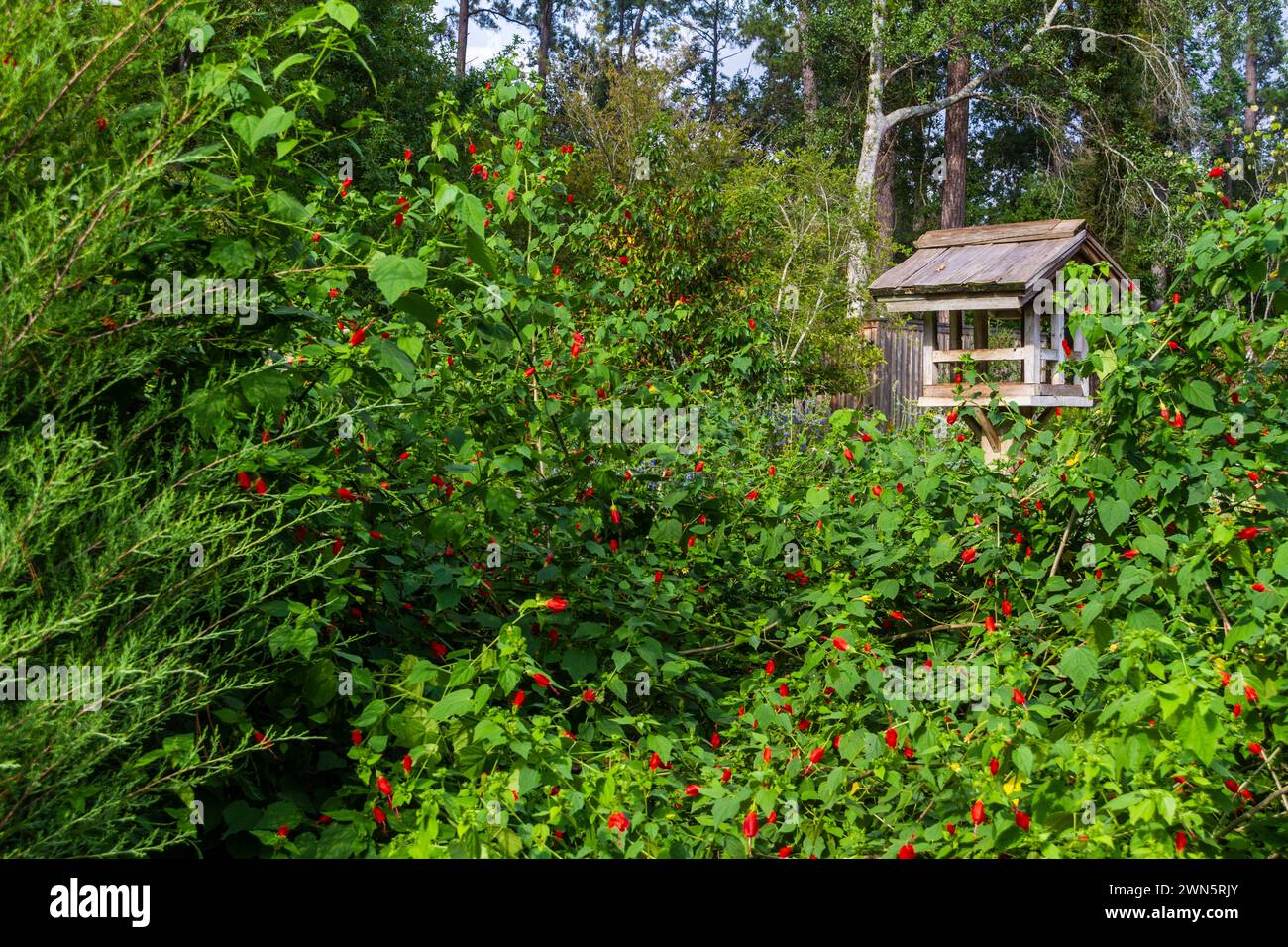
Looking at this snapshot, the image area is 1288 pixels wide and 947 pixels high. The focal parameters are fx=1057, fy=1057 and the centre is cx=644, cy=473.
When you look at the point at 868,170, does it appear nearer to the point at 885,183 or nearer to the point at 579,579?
the point at 885,183

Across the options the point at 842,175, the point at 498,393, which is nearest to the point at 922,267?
the point at 842,175

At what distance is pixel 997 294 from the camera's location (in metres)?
12.6

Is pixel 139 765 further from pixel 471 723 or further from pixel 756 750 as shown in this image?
pixel 756 750

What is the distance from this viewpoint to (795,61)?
26719mm

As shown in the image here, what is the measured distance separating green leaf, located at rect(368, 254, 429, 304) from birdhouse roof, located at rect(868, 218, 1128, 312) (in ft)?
35.9

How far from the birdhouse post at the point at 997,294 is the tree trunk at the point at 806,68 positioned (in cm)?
963

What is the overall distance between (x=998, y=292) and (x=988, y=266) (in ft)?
1.68

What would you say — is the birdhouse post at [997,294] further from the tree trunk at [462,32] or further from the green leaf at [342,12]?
the tree trunk at [462,32]

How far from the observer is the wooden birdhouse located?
491 inches

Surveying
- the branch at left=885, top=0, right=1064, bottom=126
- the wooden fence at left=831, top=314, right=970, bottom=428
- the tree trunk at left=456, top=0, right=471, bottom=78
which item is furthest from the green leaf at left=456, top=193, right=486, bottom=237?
the tree trunk at left=456, top=0, right=471, bottom=78

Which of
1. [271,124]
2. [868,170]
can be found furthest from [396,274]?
[868,170]

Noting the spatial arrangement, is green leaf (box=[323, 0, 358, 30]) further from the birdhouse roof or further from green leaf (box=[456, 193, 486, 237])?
the birdhouse roof

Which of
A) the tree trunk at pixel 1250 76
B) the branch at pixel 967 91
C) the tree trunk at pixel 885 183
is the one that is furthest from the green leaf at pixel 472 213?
the tree trunk at pixel 1250 76

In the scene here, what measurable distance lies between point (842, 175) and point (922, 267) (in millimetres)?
3680
